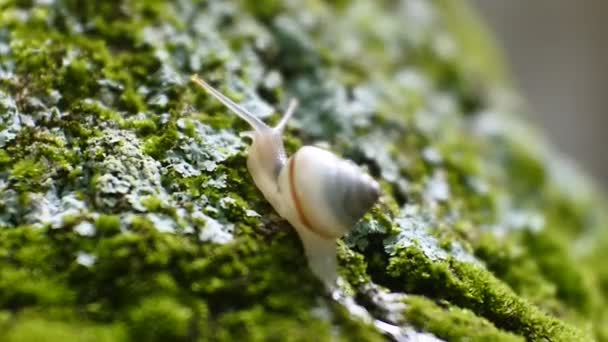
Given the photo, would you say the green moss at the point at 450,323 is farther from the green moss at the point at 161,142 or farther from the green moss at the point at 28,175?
the green moss at the point at 28,175

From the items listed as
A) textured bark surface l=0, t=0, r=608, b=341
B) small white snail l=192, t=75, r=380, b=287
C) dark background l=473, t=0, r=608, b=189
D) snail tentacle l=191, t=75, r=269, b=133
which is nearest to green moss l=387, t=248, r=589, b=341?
textured bark surface l=0, t=0, r=608, b=341

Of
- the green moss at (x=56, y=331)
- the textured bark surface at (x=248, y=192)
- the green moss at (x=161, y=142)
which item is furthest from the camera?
the green moss at (x=161, y=142)

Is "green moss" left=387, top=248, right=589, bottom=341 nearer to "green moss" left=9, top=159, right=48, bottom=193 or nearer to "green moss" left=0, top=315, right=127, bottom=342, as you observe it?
"green moss" left=0, top=315, right=127, bottom=342

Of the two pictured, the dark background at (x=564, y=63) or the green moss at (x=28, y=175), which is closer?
the green moss at (x=28, y=175)

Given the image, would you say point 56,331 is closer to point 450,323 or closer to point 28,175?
point 28,175

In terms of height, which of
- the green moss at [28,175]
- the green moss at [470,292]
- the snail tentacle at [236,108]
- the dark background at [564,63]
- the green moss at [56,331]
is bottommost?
the green moss at [56,331]

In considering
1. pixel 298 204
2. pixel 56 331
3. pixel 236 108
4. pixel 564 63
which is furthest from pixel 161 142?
pixel 564 63

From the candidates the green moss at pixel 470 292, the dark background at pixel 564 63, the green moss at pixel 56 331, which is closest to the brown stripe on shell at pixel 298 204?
the green moss at pixel 470 292
